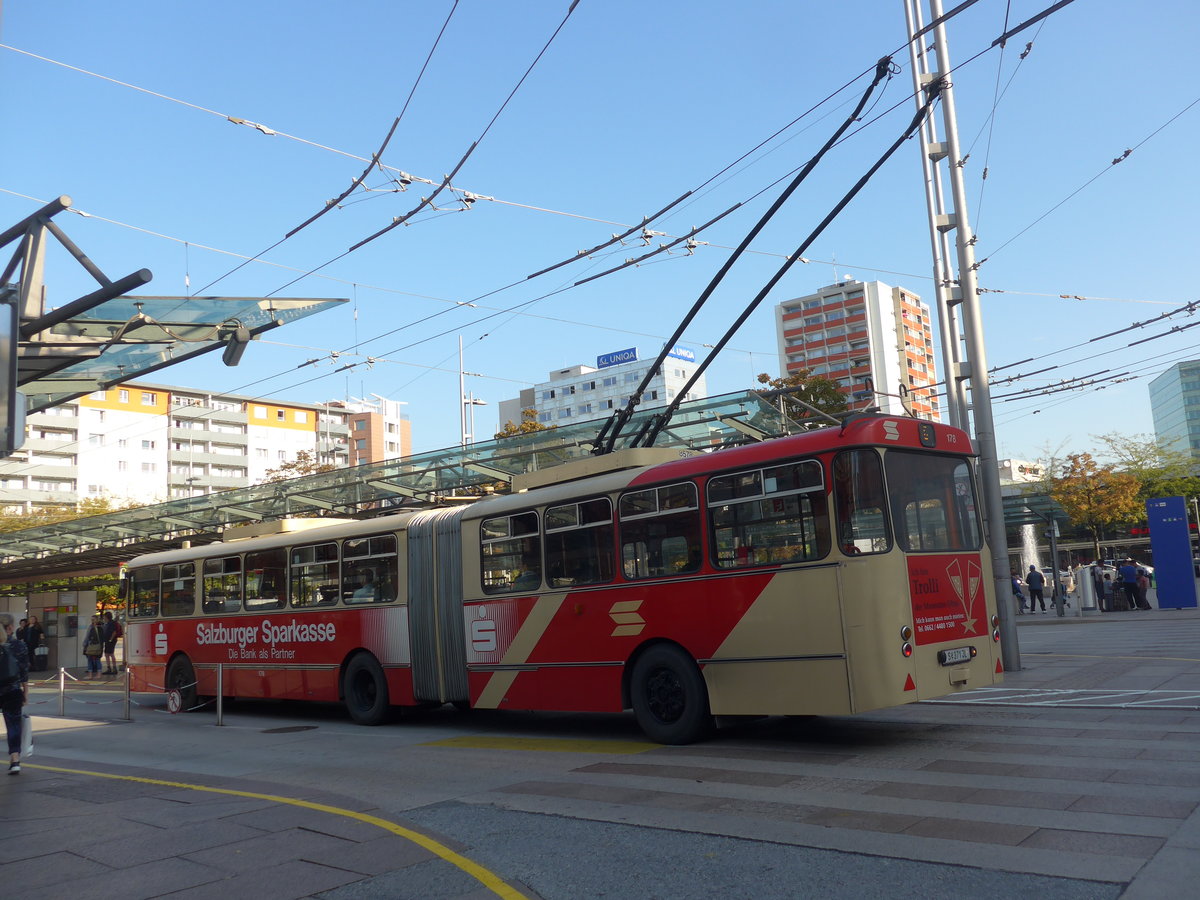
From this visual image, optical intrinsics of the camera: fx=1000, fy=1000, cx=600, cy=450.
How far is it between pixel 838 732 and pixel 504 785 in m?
3.90

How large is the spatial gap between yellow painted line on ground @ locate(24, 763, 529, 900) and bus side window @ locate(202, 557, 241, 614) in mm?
5978

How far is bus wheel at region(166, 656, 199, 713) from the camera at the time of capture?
18.0 meters

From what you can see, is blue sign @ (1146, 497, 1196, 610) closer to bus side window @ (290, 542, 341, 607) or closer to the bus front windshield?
the bus front windshield

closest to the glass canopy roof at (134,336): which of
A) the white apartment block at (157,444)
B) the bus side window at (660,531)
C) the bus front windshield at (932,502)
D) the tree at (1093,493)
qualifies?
the bus side window at (660,531)

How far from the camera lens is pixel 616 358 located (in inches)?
4609

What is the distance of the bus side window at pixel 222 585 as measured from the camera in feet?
56.6

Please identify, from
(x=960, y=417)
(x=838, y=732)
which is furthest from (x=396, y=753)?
(x=960, y=417)

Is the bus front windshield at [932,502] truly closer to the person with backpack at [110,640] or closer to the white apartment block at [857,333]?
the person with backpack at [110,640]

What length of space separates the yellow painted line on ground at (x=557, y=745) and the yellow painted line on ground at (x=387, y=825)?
2.96 metres

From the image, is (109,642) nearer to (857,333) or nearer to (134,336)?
(134,336)

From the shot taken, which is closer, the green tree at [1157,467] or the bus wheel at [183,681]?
the bus wheel at [183,681]

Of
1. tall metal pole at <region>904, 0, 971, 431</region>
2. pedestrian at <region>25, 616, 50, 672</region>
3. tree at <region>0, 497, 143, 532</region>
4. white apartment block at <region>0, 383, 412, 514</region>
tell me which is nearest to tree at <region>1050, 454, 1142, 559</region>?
tall metal pole at <region>904, 0, 971, 431</region>

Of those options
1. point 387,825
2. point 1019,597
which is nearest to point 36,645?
point 387,825

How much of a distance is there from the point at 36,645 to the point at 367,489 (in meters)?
14.5
